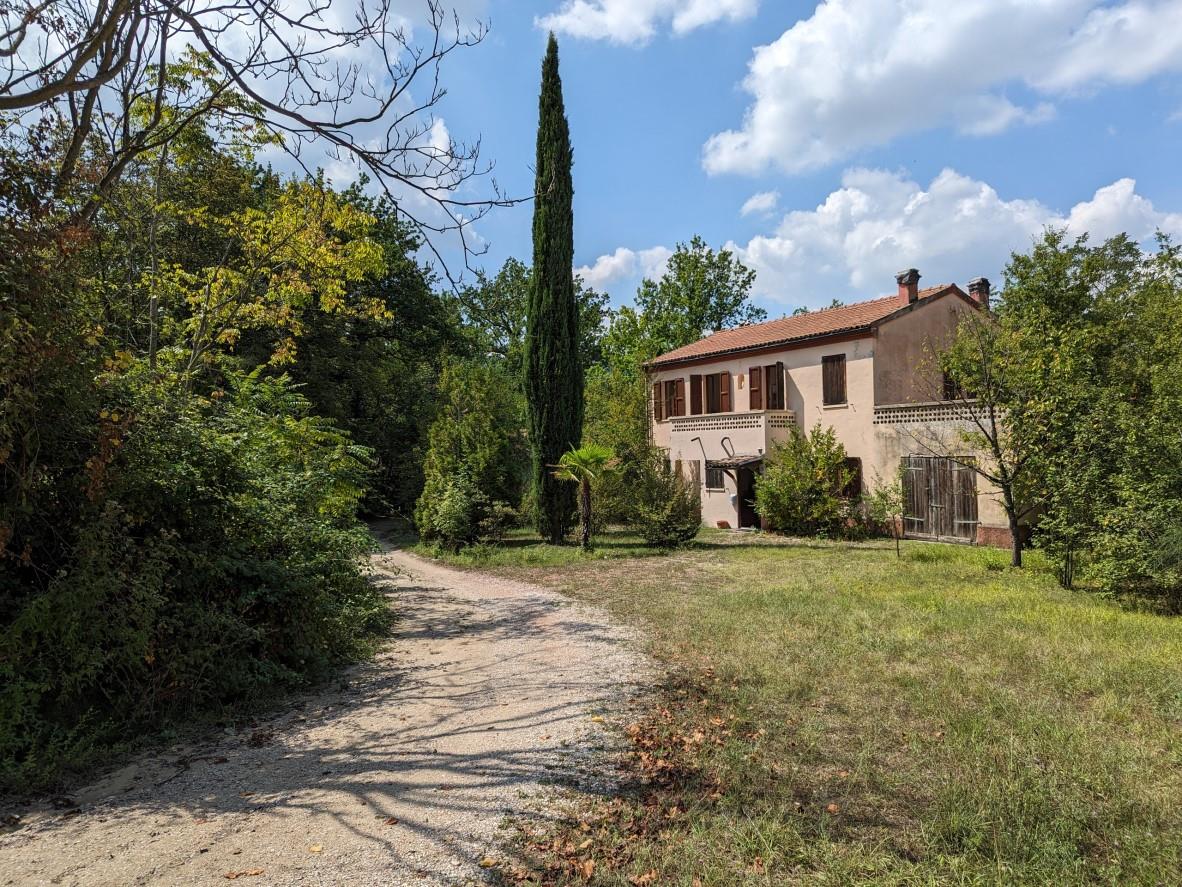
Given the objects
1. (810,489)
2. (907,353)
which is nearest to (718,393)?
(810,489)

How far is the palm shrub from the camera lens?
14668 millimetres

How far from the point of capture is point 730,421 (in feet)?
68.0

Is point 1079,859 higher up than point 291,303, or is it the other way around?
point 291,303

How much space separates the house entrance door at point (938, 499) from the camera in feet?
50.9

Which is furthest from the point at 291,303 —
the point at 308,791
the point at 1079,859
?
the point at 1079,859

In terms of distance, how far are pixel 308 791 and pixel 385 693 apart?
2059 mm

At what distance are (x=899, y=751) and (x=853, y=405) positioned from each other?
15284mm

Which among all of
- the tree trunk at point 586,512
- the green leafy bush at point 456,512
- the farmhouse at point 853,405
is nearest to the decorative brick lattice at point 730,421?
the farmhouse at point 853,405

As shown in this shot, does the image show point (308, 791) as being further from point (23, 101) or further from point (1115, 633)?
point (1115, 633)

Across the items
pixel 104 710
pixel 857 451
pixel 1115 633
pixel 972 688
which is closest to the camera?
pixel 104 710

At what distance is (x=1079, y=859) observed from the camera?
10.3ft

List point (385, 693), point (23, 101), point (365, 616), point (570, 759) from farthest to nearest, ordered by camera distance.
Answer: point (365, 616) < point (385, 693) < point (570, 759) < point (23, 101)

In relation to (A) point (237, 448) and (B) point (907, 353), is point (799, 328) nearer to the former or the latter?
(B) point (907, 353)

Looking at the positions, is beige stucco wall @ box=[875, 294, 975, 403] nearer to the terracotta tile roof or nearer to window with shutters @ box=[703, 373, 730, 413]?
the terracotta tile roof
